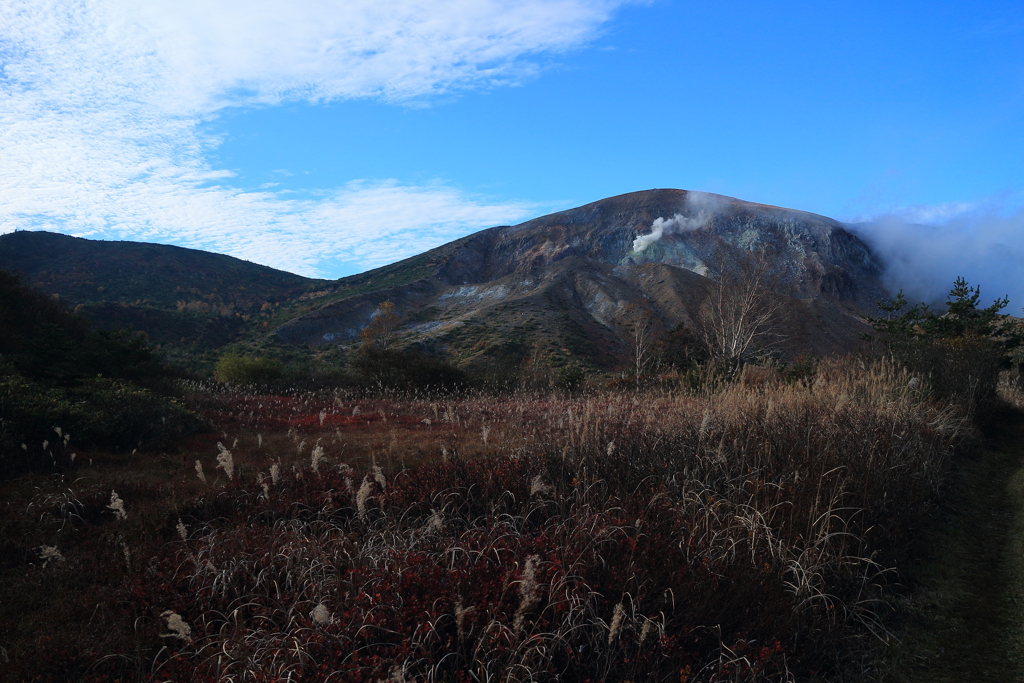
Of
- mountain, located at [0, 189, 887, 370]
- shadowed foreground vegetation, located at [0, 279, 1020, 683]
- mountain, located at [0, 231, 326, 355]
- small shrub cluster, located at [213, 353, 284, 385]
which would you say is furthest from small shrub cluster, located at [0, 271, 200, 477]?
mountain, located at [0, 231, 326, 355]

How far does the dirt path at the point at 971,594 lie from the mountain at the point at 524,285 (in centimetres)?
1632

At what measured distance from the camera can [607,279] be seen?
6112 cm

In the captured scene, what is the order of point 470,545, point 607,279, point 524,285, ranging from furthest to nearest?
point 607,279
point 524,285
point 470,545

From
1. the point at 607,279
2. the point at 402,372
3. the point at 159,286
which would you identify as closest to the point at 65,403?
the point at 402,372

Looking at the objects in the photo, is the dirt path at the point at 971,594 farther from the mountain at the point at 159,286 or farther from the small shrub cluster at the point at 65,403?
the mountain at the point at 159,286

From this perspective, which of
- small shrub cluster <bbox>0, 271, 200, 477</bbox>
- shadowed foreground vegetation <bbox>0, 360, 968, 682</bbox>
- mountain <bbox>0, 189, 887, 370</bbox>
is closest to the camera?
shadowed foreground vegetation <bbox>0, 360, 968, 682</bbox>

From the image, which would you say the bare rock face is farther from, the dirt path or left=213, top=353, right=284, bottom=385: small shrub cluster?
the dirt path

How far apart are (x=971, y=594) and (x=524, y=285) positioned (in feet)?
182

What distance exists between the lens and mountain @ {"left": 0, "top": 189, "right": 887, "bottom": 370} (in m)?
44.0

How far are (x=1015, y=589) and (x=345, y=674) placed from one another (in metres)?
4.92

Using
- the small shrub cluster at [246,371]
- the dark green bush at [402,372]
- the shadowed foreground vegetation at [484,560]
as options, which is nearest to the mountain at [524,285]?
the dark green bush at [402,372]

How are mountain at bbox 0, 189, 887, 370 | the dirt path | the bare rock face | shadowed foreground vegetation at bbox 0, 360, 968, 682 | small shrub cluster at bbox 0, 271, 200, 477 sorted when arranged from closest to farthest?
shadowed foreground vegetation at bbox 0, 360, 968, 682, the dirt path, small shrub cluster at bbox 0, 271, 200, 477, mountain at bbox 0, 189, 887, 370, the bare rock face

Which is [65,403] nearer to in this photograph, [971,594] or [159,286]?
[971,594]

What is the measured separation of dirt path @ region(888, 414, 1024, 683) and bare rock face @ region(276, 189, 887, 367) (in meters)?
23.4
